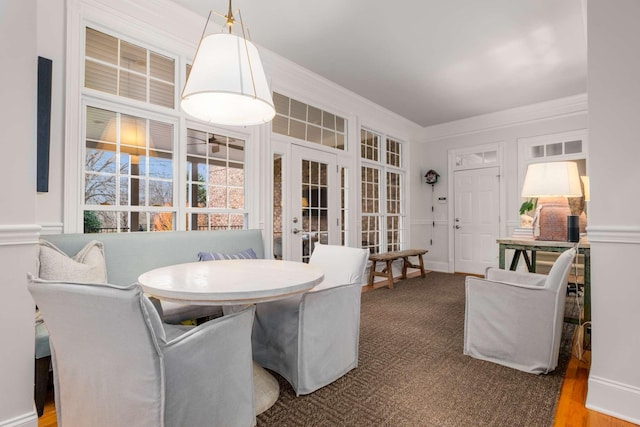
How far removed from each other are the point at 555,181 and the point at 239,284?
2570 mm

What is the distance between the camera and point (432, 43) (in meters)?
3.32

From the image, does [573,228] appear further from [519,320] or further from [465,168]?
[465,168]

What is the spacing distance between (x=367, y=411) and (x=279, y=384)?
53 centimetres

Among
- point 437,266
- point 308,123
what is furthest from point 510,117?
point 308,123

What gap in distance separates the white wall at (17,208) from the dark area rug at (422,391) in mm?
1105

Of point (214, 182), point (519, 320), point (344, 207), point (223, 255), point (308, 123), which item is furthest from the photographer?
point (344, 207)

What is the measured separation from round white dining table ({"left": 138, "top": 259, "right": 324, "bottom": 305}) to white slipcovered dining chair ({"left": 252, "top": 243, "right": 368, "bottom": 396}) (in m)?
0.17

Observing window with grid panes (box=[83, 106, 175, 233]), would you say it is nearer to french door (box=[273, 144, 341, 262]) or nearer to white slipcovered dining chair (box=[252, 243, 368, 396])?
french door (box=[273, 144, 341, 262])

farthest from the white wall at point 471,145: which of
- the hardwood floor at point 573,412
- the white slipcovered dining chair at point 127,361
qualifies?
the white slipcovered dining chair at point 127,361

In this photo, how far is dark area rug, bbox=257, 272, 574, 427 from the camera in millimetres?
1607

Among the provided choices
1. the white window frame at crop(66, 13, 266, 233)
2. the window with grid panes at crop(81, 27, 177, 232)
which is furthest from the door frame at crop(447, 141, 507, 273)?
the window with grid panes at crop(81, 27, 177, 232)

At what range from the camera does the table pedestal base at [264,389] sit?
66.3 inches

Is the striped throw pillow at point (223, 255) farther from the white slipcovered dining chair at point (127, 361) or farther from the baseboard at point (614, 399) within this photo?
the baseboard at point (614, 399)

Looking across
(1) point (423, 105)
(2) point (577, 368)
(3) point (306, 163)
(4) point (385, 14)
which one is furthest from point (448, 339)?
(1) point (423, 105)
